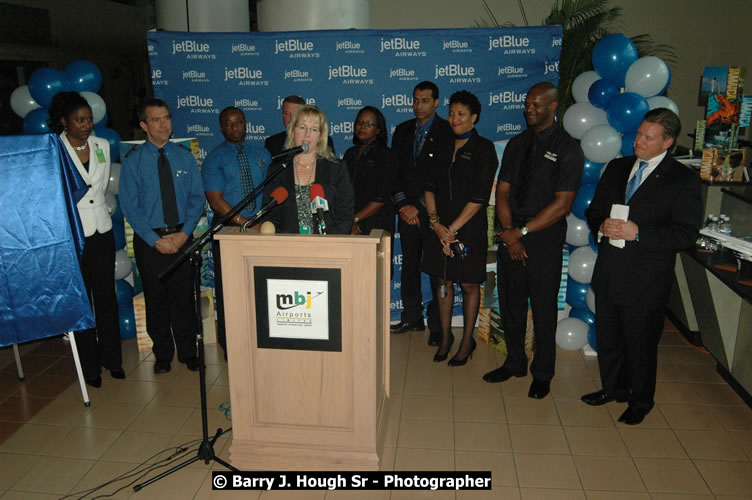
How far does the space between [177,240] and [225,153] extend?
0.69 metres

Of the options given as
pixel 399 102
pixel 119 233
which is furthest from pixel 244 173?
pixel 399 102

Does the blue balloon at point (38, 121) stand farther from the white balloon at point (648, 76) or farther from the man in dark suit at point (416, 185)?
the white balloon at point (648, 76)

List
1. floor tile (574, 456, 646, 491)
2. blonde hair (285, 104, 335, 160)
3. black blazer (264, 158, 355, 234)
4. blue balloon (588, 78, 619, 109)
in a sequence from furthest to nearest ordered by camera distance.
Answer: blue balloon (588, 78, 619, 109), black blazer (264, 158, 355, 234), blonde hair (285, 104, 335, 160), floor tile (574, 456, 646, 491)

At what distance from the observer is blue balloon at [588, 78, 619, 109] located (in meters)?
4.05

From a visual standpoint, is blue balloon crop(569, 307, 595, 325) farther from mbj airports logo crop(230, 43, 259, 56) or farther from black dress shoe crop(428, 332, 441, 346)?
mbj airports logo crop(230, 43, 259, 56)

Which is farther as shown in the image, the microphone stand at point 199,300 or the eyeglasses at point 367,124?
the eyeglasses at point 367,124

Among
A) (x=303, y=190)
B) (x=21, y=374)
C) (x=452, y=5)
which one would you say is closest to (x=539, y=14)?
(x=452, y=5)

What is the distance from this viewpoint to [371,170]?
13.9ft

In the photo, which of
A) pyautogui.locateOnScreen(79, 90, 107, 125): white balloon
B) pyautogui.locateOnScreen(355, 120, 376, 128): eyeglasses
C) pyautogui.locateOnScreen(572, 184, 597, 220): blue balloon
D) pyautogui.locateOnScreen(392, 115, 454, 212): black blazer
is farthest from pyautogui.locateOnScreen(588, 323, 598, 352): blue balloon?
A: pyautogui.locateOnScreen(79, 90, 107, 125): white balloon

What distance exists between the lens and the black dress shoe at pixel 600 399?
359 centimetres

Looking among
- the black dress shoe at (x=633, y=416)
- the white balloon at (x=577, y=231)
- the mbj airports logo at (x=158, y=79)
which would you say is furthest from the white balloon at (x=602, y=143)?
the mbj airports logo at (x=158, y=79)

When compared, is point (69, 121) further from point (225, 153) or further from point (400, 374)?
point (400, 374)

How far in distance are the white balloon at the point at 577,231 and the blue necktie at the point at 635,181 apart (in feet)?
3.28

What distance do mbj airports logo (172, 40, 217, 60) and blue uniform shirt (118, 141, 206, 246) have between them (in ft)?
4.26
